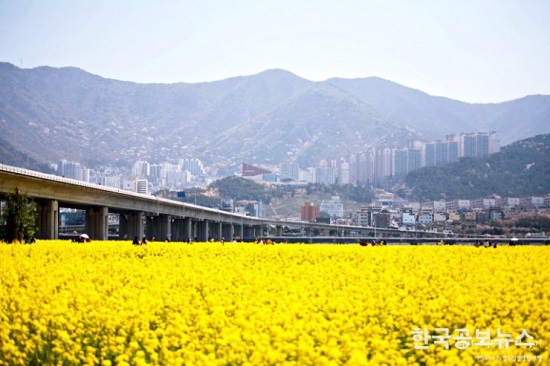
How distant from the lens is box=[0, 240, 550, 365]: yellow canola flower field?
1130cm

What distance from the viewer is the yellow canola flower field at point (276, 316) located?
1130 centimetres

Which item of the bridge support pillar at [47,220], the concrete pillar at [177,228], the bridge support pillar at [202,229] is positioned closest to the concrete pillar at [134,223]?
the concrete pillar at [177,228]

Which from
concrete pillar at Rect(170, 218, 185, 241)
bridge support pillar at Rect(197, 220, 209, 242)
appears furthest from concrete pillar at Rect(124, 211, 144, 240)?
bridge support pillar at Rect(197, 220, 209, 242)

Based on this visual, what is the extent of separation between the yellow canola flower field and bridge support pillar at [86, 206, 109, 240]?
58302 mm

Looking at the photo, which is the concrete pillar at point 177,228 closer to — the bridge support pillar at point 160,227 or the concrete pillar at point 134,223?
the bridge support pillar at point 160,227

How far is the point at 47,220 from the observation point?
66.4 m

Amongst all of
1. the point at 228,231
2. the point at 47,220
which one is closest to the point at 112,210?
the point at 47,220

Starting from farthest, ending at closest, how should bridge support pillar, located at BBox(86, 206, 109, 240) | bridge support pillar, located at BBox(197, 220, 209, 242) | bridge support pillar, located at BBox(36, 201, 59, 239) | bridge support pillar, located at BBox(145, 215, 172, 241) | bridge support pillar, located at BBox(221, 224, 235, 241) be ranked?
bridge support pillar, located at BBox(221, 224, 235, 241)
bridge support pillar, located at BBox(197, 220, 209, 242)
bridge support pillar, located at BBox(145, 215, 172, 241)
bridge support pillar, located at BBox(86, 206, 109, 240)
bridge support pillar, located at BBox(36, 201, 59, 239)

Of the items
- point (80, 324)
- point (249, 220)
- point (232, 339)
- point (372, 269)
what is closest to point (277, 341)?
point (232, 339)

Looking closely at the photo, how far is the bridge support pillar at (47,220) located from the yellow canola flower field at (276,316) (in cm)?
4580

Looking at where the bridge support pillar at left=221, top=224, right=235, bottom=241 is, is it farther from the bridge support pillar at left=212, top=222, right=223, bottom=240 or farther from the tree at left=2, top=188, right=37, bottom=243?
the tree at left=2, top=188, right=37, bottom=243

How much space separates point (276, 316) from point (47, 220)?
2202 inches

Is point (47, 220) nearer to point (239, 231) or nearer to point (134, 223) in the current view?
point (134, 223)

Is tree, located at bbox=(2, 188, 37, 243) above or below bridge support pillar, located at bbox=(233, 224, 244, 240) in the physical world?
above
